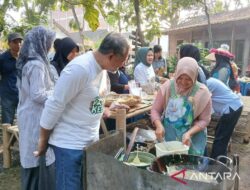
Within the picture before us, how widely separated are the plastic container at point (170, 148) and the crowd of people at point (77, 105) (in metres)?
0.12

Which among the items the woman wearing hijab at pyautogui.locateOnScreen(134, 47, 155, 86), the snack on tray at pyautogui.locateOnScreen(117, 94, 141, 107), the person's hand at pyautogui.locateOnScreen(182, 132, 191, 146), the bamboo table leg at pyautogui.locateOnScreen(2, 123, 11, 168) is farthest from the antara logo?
the bamboo table leg at pyautogui.locateOnScreen(2, 123, 11, 168)

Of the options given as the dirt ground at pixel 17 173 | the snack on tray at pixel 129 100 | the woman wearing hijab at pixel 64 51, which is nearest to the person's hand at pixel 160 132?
the snack on tray at pixel 129 100

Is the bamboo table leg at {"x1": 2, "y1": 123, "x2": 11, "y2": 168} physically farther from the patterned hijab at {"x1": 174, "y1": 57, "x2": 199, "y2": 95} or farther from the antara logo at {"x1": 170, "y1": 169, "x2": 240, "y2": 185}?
the antara logo at {"x1": 170, "y1": 169, "x2": 240, "y2": 185}

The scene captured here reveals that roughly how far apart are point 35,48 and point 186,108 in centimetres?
124

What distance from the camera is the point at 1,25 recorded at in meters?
4.01

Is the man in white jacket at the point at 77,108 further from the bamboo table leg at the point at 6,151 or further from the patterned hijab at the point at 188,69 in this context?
the bamboo table leg at the point at 6,151

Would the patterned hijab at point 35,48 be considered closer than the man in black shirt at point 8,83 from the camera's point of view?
Yes

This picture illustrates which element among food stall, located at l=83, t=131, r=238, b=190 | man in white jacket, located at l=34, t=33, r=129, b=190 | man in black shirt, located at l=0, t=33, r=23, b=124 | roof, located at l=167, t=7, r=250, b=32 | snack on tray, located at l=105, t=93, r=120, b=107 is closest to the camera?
food stall, located at l=83, t=131, r=238, b=190

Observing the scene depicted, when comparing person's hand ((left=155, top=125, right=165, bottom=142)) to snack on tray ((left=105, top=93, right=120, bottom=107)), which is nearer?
person's hand ((left=155, top=125, right=165, bottom=142))

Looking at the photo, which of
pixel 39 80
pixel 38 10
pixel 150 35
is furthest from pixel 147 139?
pixel 38 10

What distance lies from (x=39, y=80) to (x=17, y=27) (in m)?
2.88

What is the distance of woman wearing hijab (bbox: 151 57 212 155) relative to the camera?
220 cm

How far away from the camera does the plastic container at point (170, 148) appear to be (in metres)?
1.87

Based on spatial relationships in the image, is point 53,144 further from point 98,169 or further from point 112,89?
point 112,89
